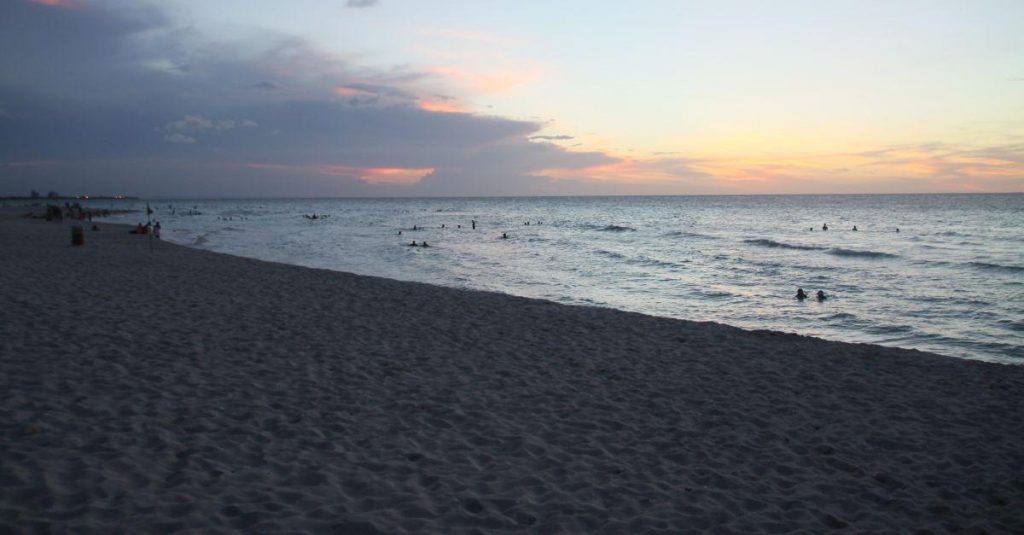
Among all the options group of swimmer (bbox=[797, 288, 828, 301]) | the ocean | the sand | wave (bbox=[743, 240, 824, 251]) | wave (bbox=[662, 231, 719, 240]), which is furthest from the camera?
wave (bbox=[662, 231, 719, 240])

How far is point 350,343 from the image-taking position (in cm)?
1071

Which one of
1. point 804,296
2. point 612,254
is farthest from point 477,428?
point 612,254

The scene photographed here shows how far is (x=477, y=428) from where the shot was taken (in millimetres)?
→ 6965

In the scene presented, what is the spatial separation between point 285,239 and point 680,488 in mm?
42044

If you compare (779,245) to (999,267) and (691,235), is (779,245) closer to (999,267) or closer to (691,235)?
(691,235)

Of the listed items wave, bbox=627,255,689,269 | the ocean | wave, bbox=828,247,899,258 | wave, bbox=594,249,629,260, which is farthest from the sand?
wave, bbox=828,247,899,258

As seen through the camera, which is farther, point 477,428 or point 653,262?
point 653,262

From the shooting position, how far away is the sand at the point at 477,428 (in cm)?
504

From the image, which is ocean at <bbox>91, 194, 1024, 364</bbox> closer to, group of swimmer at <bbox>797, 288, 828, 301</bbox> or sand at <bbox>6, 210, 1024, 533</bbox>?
group of swimmer at <bbox>797, 288, 828, 301</bbox>

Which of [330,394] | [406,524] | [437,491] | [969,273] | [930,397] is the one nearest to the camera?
[406,524]

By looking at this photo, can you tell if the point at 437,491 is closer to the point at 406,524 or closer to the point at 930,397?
the point at 406,524

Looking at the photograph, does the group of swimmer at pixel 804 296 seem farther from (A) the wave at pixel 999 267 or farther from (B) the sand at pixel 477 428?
(A) the wave at pixel 999 267

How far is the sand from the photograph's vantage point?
16.5 feet

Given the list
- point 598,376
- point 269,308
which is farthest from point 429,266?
point 598,376
